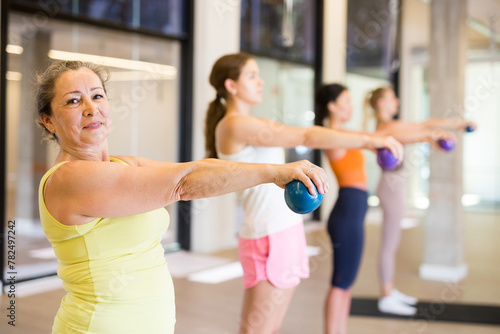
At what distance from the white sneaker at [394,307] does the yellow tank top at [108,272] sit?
274 cm

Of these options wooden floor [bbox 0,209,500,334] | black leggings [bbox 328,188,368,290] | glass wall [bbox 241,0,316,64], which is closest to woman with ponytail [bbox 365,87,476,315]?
wooden floor [bbox 0,209,500,334]

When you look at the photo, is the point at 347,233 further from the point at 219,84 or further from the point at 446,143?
the point at 219,84

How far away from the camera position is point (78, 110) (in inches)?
46.1

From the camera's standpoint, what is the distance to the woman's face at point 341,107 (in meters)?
2.96

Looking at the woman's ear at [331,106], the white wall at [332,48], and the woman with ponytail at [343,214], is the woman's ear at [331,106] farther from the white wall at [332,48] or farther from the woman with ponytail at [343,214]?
the white wall at [332,48]

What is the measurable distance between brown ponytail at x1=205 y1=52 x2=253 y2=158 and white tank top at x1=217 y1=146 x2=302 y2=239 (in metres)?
0.24

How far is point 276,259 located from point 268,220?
5.4 inches

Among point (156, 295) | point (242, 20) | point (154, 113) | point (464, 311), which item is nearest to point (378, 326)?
point (464, 311)

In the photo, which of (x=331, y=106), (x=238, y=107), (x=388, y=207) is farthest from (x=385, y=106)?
(x=238, y=107)

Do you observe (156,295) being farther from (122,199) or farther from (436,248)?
(436,248)

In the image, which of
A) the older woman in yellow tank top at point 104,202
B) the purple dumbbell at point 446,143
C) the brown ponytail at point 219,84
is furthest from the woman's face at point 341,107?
the older woman in yellow tank top at point 104,202

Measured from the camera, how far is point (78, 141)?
3.87 feet

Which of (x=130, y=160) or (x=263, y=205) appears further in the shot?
(x=263, y=205)

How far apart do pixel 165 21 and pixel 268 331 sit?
163 inches
